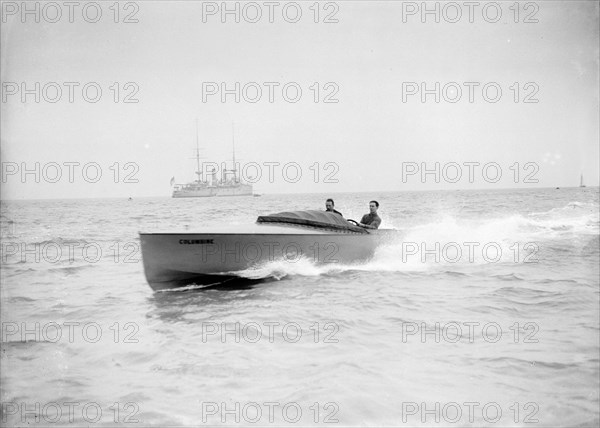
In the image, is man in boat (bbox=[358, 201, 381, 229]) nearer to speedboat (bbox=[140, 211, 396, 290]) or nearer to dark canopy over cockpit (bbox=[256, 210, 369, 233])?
dark canopy over cockpit (bbox=[256, 210, 369, 233])

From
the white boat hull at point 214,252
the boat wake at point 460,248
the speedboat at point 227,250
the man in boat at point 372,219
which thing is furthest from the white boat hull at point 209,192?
the white boat hull at point 214,252

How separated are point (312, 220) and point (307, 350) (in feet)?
16.2

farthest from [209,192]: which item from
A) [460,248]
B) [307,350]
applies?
[307,350]

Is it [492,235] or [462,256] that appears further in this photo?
[492,235]

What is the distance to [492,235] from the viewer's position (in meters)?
19.5

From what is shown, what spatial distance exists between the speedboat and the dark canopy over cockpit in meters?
0.03

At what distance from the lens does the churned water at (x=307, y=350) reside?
381 cm

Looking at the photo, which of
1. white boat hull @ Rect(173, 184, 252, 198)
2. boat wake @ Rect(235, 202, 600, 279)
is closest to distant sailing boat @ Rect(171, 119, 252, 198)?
white boat hull @ Rect(173, 184, 252, 198)

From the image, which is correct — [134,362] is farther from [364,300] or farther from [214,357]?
[364,300]

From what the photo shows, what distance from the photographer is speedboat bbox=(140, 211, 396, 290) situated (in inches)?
337

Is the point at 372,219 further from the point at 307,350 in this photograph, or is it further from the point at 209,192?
the point at 209,192

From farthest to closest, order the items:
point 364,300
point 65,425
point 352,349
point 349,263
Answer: point 349,263 → point 364,300 → point 352,349 → point 65,425

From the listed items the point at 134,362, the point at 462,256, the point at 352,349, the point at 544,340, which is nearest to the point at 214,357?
the point at 134,362

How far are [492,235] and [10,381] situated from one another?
18.6 meters
